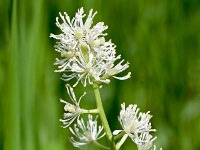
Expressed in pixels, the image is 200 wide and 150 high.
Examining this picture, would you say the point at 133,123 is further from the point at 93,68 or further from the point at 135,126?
the point at 93,68

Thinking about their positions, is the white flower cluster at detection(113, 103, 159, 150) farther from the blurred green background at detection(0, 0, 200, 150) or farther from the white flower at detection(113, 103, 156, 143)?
the blurred green background at detection(0, 0, 200, 150)

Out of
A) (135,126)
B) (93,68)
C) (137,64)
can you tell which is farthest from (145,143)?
(137,64)

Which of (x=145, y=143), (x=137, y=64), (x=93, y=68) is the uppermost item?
(x=137, y=64)

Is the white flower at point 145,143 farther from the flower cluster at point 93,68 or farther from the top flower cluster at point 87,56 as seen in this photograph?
the top flower cluster at point 87,56

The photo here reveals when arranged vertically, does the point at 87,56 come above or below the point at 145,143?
above

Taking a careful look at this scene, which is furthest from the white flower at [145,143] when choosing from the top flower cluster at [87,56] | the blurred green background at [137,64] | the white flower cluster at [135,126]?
the blurred green background at [137,64]

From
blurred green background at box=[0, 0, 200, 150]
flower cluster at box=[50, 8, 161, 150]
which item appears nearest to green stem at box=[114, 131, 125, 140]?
flower cluster at box=[50, 8, 161, 150]
